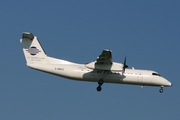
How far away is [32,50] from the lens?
48688 mm

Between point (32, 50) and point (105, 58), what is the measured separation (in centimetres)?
751

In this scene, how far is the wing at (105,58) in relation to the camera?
45.6 m

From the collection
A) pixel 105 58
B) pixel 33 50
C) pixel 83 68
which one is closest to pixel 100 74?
pixel 83 68

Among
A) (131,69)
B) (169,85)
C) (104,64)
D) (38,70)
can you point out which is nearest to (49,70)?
(38,70)

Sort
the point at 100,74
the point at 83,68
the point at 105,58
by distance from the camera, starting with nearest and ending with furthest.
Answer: the point at 105,58, the point at 83,68, the point at 100,74

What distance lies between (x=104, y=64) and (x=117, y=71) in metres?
1.48

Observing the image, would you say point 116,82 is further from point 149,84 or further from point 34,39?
point 34,39

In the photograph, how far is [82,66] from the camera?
48656 millimetres

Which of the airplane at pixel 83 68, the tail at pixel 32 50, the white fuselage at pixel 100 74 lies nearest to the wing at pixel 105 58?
the airplane at pixel 83 68

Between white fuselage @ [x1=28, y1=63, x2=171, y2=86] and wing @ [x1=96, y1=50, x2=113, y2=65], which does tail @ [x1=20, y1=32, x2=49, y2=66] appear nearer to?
white fuselage @ [x1=28, y1=63, x2=171, y2=86]

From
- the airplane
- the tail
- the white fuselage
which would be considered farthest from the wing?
the tail

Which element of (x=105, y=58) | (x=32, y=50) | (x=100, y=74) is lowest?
(x=100, y=74)

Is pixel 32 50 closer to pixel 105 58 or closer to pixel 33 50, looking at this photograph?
pixel 33 50

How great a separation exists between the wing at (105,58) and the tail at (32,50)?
216 inches
